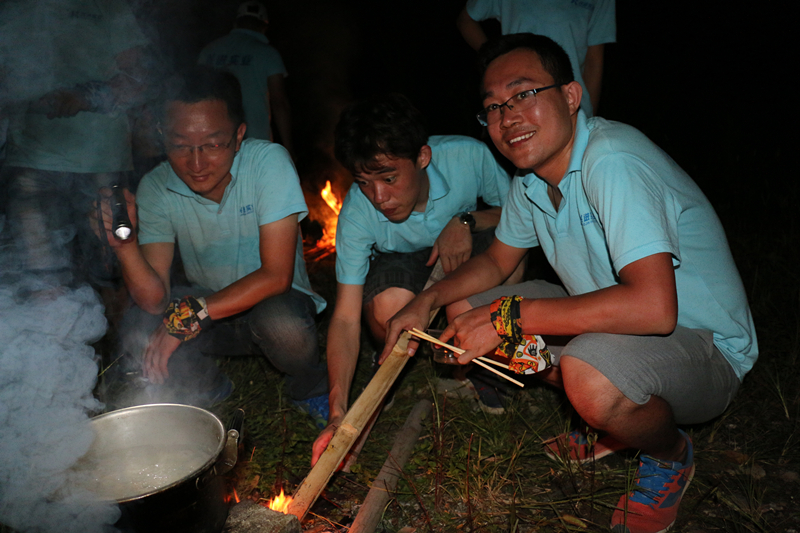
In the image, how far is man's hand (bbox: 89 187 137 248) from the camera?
2.74 meters

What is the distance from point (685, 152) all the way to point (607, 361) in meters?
6.23

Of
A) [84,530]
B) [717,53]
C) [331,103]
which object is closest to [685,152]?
[717,53]

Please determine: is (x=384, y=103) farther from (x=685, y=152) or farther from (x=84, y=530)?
(x=685, y=152)

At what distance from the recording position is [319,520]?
7.43ft

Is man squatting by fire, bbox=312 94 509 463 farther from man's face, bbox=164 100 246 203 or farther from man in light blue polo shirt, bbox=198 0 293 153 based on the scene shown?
man in light blue polo shirt, bbox=198 0 293 153

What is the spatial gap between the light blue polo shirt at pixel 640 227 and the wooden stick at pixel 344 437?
0.93 m

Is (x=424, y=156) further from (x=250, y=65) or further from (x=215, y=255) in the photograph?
(x=250, y=65)

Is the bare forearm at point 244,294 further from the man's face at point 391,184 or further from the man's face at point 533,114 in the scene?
the man's face at point 533,114

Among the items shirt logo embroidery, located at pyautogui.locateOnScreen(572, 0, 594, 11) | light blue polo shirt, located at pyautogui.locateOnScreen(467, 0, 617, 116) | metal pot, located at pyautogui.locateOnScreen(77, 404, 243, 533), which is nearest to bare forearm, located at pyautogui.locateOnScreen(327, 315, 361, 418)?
metal pot, located at pyautogui.locateOnScreen(77, 404, 243, 533)

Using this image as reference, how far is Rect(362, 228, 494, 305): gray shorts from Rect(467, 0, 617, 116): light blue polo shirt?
1165 millimetres

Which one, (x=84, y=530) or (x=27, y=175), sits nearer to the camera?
(x=84, y=530)

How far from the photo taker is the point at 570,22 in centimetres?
365

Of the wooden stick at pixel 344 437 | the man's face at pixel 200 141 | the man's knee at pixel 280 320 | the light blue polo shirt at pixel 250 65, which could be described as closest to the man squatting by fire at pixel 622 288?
the wooden stick at pixel 344 437

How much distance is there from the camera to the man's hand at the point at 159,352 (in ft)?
9.24
